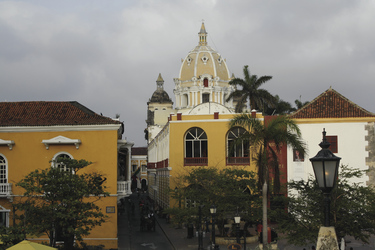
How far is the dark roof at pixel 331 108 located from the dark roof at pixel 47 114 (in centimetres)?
1289

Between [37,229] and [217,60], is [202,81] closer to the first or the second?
[217,60]

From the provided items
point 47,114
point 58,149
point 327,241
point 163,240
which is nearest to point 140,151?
point 163,240

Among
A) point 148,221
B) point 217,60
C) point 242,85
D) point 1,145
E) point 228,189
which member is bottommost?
point 148,221

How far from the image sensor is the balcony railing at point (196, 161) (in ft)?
111

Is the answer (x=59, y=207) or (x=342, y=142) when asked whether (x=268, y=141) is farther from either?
(x=342, y=142)

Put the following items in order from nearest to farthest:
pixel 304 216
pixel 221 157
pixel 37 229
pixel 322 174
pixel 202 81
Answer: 1. pixel 322 174
2. pixel 304 216
3. pixel 37 229
4. pixel 221 157
5. pixel 202 81

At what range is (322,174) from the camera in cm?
766

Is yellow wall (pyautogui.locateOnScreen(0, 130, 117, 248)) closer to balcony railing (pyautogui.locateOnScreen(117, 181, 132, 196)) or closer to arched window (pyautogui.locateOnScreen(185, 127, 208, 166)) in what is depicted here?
balcony railing (pyautogui.locateOnScreen(117, 181, 132, 196))

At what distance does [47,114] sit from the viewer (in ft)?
85.8

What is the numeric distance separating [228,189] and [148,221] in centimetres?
839

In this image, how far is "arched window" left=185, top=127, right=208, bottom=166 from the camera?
1340 inches

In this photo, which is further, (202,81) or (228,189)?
(202,81)

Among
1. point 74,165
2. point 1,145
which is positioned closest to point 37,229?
point 74,165

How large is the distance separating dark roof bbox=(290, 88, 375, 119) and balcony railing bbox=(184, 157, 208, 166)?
616 cm
